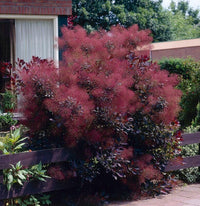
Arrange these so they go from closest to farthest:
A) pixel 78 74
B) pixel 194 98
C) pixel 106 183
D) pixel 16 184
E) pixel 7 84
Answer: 1. pixel 16 184
2. pixel 78 74
3. pixel 106 183
4. pixel 7 84
5. pixel 194 98

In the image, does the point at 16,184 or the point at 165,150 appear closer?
the point at 16,184

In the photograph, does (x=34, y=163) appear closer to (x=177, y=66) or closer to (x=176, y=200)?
(x=176, y=200)

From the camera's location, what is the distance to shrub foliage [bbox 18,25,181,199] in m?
5.14

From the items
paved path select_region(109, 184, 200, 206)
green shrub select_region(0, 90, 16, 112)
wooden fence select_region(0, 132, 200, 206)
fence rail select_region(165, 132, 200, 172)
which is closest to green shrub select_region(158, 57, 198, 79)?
green shrub select_region(0, 90, 16, 112)

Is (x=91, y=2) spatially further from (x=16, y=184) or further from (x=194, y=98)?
(x=16, y=184)

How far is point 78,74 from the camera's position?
5.38 meters

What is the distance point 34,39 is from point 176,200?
16.2ft

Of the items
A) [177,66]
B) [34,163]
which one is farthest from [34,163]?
[177,66]

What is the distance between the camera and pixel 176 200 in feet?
18.6

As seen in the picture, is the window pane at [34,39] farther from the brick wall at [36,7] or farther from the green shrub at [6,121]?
the green shrub at [6,121]

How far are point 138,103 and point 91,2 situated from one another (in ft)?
75.8

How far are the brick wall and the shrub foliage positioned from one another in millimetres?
2815

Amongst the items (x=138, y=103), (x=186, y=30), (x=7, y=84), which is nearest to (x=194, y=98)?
(x=7, y=84)

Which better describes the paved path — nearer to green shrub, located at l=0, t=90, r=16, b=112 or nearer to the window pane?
green shrub, located at l=0, t=90, r=16, b=112
